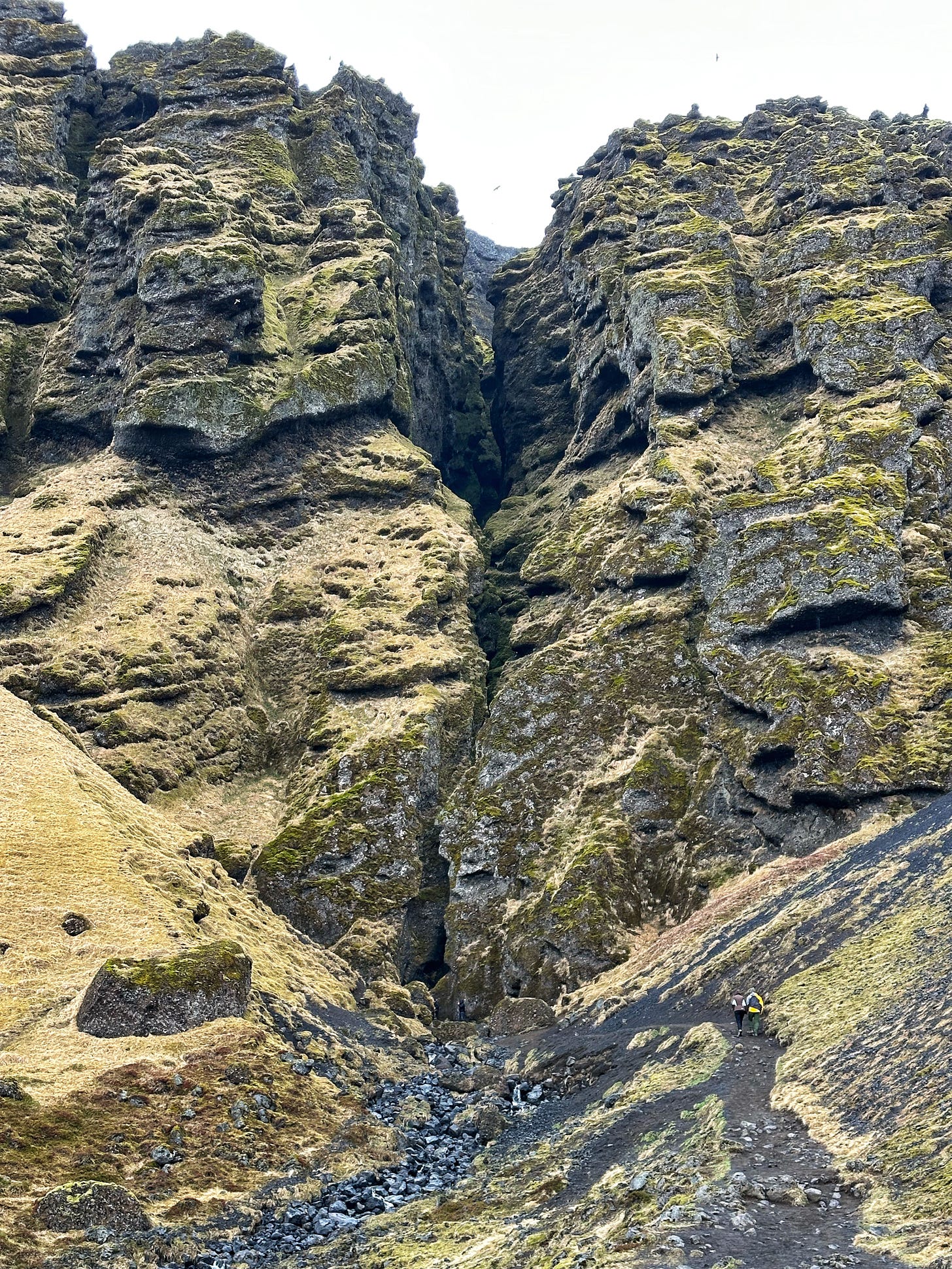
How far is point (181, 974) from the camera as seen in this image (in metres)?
42.4

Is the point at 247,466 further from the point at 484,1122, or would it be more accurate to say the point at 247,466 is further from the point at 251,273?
the point at 484,1122

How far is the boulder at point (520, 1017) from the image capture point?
57.8m

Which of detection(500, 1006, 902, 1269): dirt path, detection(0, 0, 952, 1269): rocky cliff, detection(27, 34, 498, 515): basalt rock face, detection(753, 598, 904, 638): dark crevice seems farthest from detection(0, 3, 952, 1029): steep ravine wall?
detection(500, 1006, 902, 1269): dirt path

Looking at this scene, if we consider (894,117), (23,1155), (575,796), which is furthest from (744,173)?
(23,1155)

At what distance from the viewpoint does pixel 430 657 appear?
87.7 metres

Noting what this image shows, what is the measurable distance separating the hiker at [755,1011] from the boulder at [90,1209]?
23.2 m

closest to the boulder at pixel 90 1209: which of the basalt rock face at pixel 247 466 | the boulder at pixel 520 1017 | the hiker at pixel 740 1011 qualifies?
the hiker at pixel 740 1011

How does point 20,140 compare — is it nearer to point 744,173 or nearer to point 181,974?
point 744,173

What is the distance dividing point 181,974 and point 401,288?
360 ft

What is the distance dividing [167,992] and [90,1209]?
1131 cm

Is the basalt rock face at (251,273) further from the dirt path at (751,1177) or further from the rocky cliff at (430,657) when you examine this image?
the dirt path at (751,1177)

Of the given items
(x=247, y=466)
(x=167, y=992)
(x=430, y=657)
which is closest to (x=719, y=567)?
(x=430, y=657)

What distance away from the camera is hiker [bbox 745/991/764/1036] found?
133 feet

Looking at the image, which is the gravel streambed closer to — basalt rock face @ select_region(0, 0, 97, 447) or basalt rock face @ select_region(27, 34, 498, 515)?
basalt rock face @ select_region(27, 34, 498, 515)
